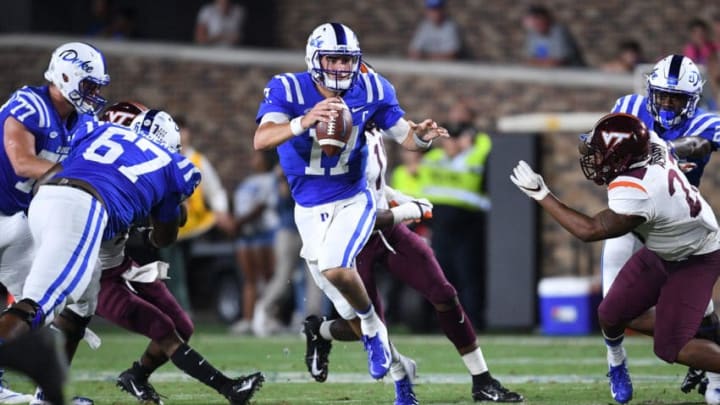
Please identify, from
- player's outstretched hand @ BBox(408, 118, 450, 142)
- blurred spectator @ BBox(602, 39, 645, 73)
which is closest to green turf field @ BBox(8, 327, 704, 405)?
player's outstretched hand @ BBox(408, 118, 450, 142)

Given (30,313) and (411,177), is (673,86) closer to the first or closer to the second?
(30,313)

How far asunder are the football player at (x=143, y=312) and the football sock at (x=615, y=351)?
1939 millimetres

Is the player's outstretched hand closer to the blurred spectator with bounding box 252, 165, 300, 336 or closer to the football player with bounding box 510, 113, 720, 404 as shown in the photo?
the football player with bounding box 510, 113, 720, 404

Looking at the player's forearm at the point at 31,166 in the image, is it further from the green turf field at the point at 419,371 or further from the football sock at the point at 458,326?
the football sock at the point at 458,326

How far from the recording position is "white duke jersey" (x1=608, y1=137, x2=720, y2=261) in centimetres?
670

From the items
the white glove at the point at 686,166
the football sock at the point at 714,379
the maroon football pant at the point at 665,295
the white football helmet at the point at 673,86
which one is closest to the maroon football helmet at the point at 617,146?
the maroon football pant at the point at 665,295

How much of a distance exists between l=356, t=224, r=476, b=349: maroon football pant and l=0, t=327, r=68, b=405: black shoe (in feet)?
8.55

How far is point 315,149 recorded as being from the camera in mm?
7453

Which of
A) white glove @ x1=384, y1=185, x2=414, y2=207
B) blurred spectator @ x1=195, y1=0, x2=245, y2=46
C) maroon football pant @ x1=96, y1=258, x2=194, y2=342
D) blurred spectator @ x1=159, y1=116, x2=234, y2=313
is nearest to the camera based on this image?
maroon football pant @ x1=96, y1=258, x2=194, y2=342

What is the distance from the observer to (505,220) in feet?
43.1

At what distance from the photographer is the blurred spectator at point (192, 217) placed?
1237 cm

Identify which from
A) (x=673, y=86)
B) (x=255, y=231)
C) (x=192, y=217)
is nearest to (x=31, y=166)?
(x=673, y=86)

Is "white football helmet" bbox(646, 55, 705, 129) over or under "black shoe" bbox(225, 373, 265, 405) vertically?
over

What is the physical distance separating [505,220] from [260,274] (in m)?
2.47
